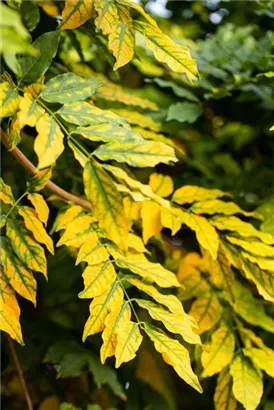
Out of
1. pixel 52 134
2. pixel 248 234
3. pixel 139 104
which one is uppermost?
pixel 52 134

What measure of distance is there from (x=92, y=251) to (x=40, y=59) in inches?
8.5

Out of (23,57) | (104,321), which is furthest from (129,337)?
(23,57)

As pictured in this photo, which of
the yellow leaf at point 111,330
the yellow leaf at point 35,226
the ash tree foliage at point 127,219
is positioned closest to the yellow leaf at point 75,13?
the ash tree foliage at point 127,219

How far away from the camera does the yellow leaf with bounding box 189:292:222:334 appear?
863mm

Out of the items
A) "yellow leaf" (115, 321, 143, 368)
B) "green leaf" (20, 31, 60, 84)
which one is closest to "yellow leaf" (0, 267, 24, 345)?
"yellow leaf" (115, 321, 143, 368)

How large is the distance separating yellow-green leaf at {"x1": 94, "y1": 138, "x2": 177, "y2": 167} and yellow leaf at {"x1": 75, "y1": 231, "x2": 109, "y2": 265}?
0.32 ft

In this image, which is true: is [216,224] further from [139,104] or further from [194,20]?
[194,20]

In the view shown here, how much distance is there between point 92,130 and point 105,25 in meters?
0.11

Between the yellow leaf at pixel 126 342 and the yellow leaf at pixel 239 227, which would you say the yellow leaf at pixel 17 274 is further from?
the yellow leaf at pixel 239 227

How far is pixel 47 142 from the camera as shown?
639mm

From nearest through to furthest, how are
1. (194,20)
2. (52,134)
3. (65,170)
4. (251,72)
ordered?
(52,134) < (65,170) < (251,72) < (194,20)

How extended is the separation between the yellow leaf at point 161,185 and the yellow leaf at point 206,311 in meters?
0.15

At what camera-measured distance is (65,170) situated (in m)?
0.93

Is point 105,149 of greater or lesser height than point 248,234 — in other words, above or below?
above
